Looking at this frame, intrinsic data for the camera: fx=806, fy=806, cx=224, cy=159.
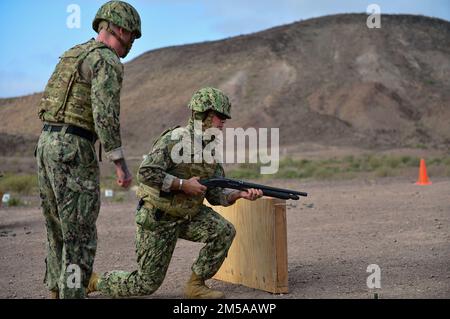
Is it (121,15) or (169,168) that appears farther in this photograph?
(169,168)

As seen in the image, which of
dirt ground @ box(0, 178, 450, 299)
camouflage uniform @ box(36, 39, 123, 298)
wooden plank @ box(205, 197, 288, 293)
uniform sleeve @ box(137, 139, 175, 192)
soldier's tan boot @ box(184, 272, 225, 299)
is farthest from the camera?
dirt ground @ box(0, 178, 450, 299)

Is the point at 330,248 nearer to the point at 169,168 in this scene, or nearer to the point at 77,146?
the point at 169,168

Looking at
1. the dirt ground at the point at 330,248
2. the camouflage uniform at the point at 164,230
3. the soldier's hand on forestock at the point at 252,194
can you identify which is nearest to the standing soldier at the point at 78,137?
the camouflage uniform at the point at 164,230

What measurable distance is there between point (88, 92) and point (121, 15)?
0.58 meters

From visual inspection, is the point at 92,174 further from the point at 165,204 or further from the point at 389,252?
the point at 389,252

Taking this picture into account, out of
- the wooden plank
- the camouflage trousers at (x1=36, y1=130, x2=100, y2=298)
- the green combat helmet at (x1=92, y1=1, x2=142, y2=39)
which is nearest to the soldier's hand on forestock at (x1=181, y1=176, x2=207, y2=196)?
the camouflage trousers at (x1=36, y1=130, x2=100, y2=298)

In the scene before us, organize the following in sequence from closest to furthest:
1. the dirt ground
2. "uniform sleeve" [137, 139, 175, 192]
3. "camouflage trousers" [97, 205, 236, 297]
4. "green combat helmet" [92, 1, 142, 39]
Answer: "green combat helmet" [92, 1, 142, 39] < "uniform sleeve" [137, 139, 175, 192] < "camouflage trousers" [97, 205, 236, 297] < the dirt ground

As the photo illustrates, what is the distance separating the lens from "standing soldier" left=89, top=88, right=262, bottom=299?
5945 millimetres

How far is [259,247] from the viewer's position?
6727 millimetres

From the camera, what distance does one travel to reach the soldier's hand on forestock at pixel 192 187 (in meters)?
5.91

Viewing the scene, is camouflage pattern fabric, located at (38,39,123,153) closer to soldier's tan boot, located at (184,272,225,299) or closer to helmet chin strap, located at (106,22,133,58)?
helmet chin strap, located at (106,22,133,58)

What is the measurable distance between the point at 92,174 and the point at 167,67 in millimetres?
62359

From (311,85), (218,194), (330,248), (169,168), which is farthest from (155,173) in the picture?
(311,85)

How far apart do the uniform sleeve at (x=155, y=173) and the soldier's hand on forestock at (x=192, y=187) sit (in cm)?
11
